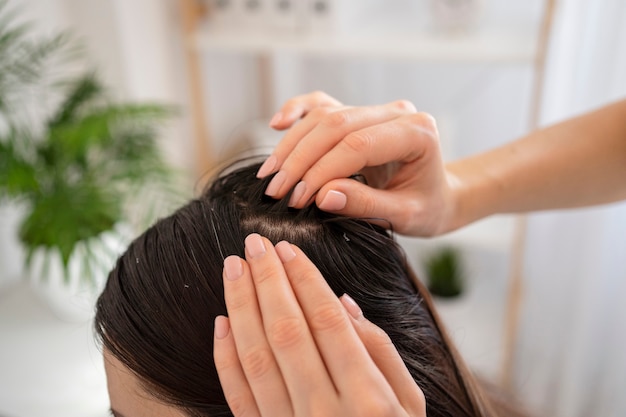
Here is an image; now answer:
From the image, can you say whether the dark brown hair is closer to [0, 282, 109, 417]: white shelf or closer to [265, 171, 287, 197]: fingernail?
[265, 171, 287, 197]: fingernail

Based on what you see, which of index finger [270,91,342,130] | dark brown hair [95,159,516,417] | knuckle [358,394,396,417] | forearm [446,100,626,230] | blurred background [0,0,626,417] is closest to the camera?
knuckle [358,394,396,417]

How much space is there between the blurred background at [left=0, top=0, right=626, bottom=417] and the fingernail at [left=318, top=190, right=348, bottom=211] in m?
0.70

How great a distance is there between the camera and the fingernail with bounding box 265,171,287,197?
661 millimetres

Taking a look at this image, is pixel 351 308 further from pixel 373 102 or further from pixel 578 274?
pixel 373 102

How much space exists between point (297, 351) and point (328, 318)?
0.04 metres

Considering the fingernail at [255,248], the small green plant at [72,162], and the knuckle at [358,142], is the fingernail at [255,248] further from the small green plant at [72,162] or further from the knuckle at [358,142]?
the small green plant at [72,162]

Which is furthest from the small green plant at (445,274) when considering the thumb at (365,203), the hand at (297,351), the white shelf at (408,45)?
the hand at (297,351)

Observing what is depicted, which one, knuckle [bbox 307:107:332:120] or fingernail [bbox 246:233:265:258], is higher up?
knuckle [bbox 307:107:332:120]

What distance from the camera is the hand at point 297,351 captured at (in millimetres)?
499

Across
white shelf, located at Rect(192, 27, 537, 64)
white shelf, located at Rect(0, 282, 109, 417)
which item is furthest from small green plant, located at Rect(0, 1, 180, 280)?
white shelf, located at Rect(192, 27, 537, 64)

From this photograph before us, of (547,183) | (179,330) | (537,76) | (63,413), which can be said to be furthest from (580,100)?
(63,413)

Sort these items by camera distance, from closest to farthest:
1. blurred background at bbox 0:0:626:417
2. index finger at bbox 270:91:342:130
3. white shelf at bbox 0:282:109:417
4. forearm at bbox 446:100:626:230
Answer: index finger at bbox 270:91:342:130, forearm at bbox 446:100:626:230, white shelf at bbox 0:282:109:417, blurred background at bbox 0:0:626:417

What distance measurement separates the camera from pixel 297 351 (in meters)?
0.50

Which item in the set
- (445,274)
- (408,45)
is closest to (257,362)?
(408,45)
